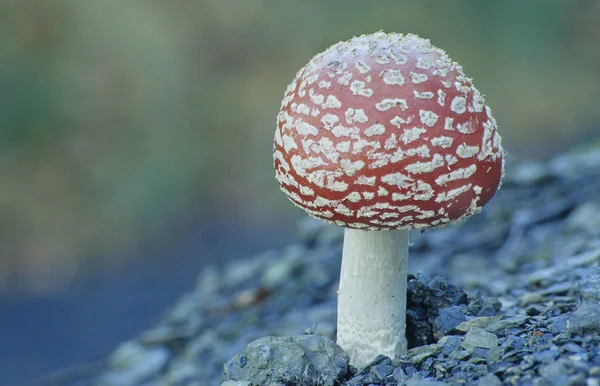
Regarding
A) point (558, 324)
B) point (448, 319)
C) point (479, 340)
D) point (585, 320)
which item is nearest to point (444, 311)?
point (448, 319)

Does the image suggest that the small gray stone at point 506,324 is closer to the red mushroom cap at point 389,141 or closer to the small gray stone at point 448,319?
the small gray stone at point 448,319

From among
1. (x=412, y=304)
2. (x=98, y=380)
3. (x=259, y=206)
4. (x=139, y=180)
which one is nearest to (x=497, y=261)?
(x=412, y=304)

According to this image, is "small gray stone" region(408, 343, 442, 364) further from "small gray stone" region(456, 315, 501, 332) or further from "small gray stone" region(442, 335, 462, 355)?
"small gray stone" region(456, 315, 501, 332)

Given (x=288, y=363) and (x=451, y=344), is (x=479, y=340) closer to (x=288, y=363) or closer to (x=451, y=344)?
(x=451, y=344)

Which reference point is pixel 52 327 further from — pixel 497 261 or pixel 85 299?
pixel 497 261

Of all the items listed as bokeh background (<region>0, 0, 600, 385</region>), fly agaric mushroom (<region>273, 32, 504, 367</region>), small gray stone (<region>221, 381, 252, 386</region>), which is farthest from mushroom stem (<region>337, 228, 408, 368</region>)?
bokeh background (<region>0, 0, 600, 385</region>)
